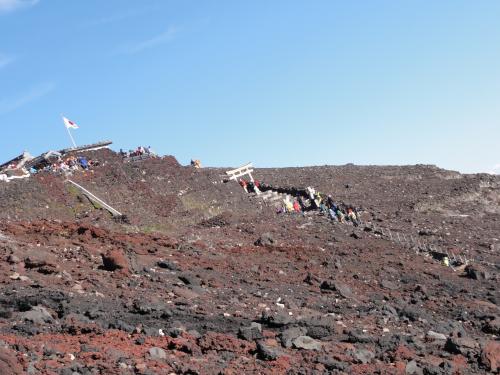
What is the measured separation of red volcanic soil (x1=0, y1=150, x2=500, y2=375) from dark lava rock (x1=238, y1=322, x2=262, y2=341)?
0.04 meters

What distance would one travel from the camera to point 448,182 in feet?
177

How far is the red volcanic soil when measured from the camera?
13.4 meters

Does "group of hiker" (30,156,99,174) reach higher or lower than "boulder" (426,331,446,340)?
higher

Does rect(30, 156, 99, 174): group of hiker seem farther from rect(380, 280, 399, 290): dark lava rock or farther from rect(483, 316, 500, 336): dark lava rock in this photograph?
rect(483, 316, 500, 336): dark lava rock

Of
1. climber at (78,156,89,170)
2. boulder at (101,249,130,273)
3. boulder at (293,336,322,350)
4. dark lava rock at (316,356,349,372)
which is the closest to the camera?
dark lava rock at (316,356,349,372)

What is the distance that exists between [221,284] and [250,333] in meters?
5.59

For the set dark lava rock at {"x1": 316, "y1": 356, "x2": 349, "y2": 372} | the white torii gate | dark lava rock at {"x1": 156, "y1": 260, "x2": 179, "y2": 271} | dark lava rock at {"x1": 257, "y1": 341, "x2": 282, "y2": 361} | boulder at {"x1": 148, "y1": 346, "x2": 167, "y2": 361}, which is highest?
the white torii gate

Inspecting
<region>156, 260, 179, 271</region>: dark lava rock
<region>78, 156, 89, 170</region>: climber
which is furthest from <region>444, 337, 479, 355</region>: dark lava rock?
<region>78, 156, 89, 170</region>: climber

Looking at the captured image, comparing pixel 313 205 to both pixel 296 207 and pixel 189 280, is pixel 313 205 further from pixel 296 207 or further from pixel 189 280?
pixel 189 280

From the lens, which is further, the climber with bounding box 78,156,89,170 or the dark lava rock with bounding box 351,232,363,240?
the climber with bounding box 78,156,89,170

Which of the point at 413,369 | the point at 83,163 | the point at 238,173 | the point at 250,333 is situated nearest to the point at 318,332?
the point at 250,333

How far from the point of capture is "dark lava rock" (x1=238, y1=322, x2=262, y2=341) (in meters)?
14.8

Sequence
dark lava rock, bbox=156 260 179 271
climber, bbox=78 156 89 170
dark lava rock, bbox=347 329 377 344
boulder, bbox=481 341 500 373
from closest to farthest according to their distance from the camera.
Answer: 1. boulder, bbox=481 341 500 373
2. dark lava rock, bbox=347 329 377 344
3. dark lava rock, bbox=156 260 179 271
4. climber, bbox=78 156 89 170

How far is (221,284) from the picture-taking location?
2038 cm
